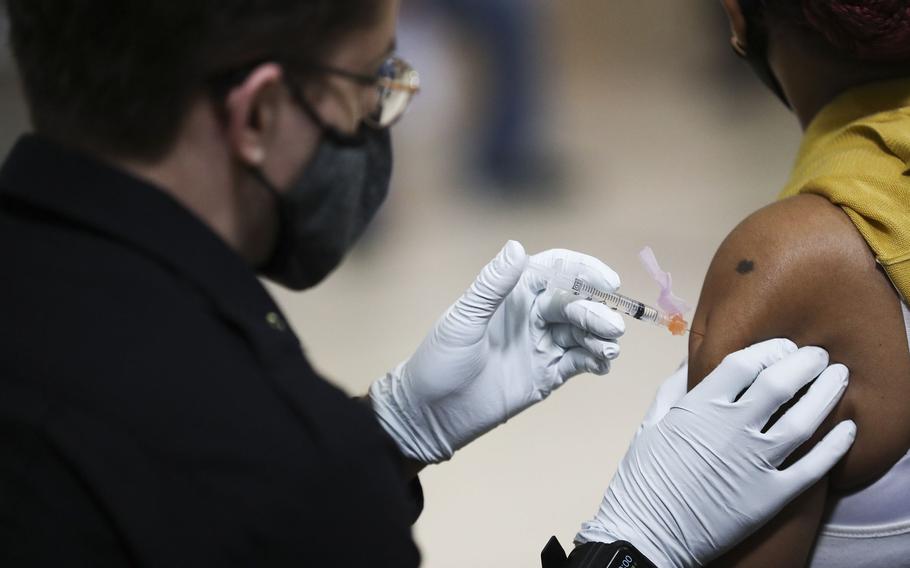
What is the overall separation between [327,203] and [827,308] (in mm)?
597

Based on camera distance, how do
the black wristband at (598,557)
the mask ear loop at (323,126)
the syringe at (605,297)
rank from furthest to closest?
the syringe at (605,297), the black wristband at (598,557), the mask ear loop at (323,126)

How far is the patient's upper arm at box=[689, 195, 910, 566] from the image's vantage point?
106cm

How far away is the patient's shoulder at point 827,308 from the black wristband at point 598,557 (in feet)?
0.81

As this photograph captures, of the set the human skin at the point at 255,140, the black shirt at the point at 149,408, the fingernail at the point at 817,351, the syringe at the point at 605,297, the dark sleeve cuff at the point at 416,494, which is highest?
the human skin at the point at 255,140

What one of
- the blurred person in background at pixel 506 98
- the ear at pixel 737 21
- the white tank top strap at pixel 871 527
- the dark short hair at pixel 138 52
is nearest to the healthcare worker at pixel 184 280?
the dark short hair at pixel 138 52

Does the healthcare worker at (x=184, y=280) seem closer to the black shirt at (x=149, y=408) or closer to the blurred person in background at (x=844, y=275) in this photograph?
the black shirt at (x=149, y=408)

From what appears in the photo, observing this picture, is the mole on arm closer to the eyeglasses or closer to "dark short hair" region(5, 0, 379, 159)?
the eyeglasses

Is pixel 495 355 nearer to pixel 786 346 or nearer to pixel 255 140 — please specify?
pixel 786 346

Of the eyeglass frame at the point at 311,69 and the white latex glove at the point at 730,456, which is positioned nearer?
the eyeglass frame at the point at 311,69

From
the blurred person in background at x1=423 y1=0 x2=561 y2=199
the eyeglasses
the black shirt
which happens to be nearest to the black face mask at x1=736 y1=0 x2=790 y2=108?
the eyeglasses

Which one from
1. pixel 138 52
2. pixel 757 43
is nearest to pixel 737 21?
pixel 757 43

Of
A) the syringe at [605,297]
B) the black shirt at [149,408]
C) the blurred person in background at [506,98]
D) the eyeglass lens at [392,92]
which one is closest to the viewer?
the black shirt at [149,408]

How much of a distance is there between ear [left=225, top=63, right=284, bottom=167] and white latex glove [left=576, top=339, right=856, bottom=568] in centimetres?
62

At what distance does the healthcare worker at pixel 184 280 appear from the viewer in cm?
65
